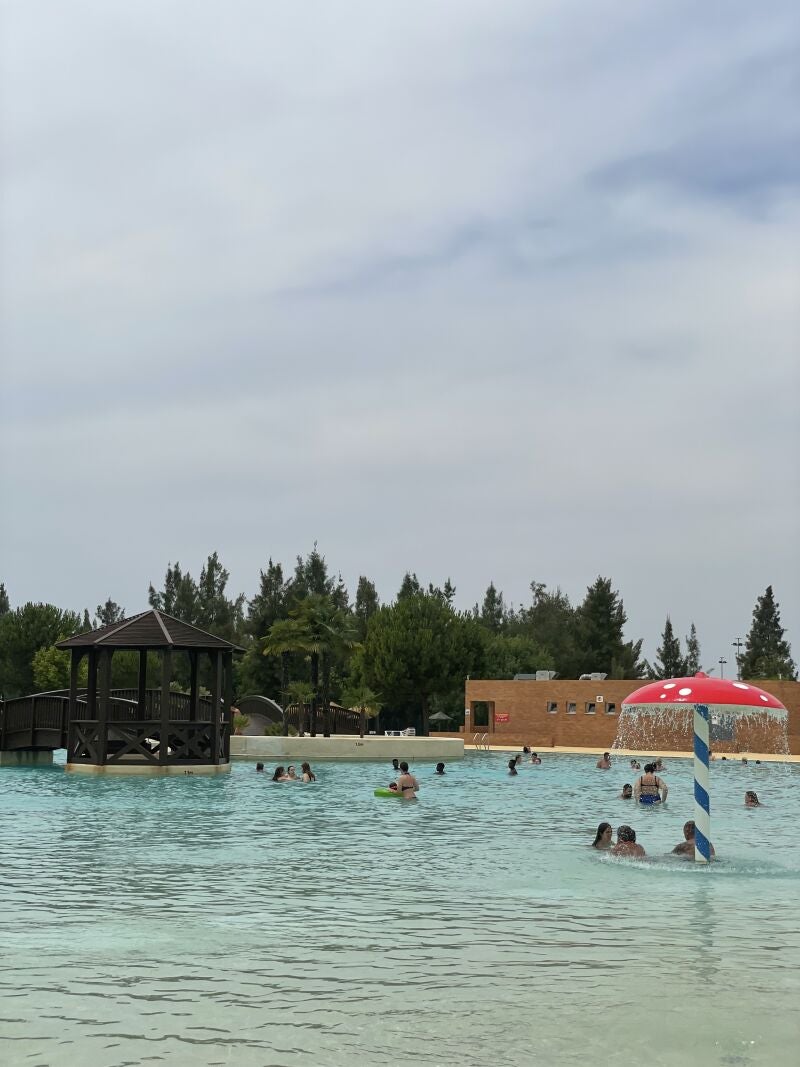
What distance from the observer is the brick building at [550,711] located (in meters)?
76.6

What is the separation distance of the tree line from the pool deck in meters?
8.67

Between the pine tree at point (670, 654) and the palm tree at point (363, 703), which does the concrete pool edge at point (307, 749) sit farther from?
the pine tree at point (670, 654)

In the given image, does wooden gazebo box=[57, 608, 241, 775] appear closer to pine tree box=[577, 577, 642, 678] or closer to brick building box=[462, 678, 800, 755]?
brick building box=[462, 678, 800, 755]

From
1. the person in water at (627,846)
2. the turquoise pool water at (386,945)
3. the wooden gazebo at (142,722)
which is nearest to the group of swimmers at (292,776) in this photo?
the wooden gazebo at (142,722)

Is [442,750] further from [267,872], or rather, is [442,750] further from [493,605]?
[493,605]

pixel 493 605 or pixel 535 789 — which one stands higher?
pixel 493 605

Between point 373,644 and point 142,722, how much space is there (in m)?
47.1

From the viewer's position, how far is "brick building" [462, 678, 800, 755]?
76.6 meters

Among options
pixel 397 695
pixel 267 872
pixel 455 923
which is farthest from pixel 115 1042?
pixel 397 695

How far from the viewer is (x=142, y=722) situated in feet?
139

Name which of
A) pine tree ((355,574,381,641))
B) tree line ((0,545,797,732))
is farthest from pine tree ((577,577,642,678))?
pine tree ((355,574,381,641))

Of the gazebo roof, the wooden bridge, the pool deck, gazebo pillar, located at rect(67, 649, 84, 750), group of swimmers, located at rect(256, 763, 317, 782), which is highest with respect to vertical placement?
the gazebo roof

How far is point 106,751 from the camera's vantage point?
42.3 m

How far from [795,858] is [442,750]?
3853 centimetres
